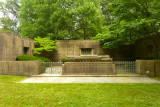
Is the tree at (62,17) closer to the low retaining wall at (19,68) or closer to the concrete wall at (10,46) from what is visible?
the concrete wall at (10,46)

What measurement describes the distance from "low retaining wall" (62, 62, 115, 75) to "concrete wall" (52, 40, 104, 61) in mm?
8858

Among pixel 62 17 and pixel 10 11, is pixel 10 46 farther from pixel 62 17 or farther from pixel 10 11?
pixel 10 11

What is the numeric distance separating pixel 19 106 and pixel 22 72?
5.83 meters

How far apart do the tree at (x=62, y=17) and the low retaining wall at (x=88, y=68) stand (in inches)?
390

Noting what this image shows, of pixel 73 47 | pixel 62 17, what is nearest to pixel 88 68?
pixel 73 47

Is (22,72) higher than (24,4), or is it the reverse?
(24,4)

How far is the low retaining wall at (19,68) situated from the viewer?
30.1ft

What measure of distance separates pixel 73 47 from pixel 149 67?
1156cm

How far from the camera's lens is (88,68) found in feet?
31.3

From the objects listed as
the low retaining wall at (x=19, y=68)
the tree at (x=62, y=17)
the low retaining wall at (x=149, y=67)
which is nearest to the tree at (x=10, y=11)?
the tree at (x=62, y=17)

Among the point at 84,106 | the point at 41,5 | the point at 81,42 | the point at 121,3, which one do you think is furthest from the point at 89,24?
the point at 84,106

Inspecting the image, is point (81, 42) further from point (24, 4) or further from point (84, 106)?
point (84, 106)

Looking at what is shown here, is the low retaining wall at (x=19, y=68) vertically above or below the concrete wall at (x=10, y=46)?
below

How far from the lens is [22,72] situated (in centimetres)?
922
